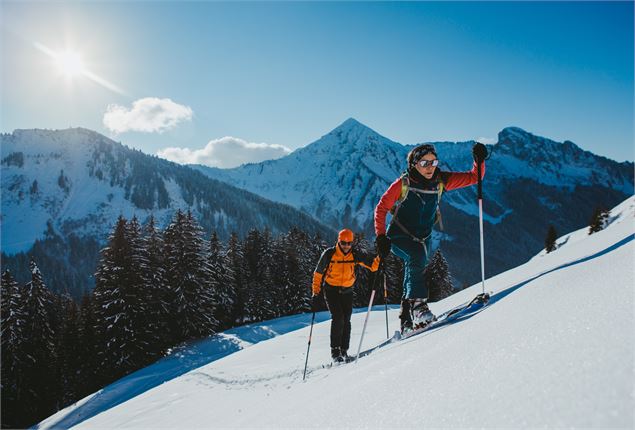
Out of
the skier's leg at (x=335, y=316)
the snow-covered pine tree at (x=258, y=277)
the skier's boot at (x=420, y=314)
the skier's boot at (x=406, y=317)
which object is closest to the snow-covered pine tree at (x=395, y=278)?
the snow-covered pine tree at (x=258, y=277)

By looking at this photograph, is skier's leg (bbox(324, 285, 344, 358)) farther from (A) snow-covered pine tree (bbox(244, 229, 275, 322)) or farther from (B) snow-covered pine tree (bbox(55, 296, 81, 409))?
(A) snow-covered pine tree (bbox(244, 229, 275, 322))

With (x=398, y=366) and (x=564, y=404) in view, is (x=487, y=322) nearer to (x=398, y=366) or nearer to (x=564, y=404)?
(x=398, y=366)

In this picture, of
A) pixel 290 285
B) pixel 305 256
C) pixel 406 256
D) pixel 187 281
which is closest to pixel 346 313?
pixel 406 256

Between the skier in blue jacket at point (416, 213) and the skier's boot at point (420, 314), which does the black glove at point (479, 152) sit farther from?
the skier's boot at point (420, 314)

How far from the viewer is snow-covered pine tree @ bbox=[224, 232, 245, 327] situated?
36.6m

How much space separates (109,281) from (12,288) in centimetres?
742

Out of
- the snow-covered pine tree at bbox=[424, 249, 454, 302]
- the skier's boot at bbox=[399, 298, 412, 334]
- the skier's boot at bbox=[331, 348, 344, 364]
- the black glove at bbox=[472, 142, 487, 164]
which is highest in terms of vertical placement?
the black glove at bbox=[472, 142, 487, 164]

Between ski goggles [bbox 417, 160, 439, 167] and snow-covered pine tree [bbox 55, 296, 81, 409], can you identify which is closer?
ski goggles [bbox 417, 160, 439, 167]

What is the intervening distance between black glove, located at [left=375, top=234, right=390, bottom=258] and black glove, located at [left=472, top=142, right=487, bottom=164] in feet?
5.70

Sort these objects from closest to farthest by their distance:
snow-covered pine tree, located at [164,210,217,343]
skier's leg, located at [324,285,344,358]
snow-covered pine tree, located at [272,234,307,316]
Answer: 1. skier's leg, located at [324,285,344,358]
2. snow-covered pine tree, located at [164,210,217,343]
3. snow-covered pine tree, located at [272,234,307,316]

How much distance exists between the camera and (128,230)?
2634cm

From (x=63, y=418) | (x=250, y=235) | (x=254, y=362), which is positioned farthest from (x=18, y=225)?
(x=254, y=362)

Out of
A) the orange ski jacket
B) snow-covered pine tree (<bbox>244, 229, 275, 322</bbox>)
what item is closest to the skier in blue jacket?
the orange ski jacket

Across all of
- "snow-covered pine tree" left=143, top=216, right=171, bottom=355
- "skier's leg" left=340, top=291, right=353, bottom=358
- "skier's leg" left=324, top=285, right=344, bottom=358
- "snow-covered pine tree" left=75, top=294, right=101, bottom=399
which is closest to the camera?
"skier's leg" left=324, top=285, right=344, bottom=358
